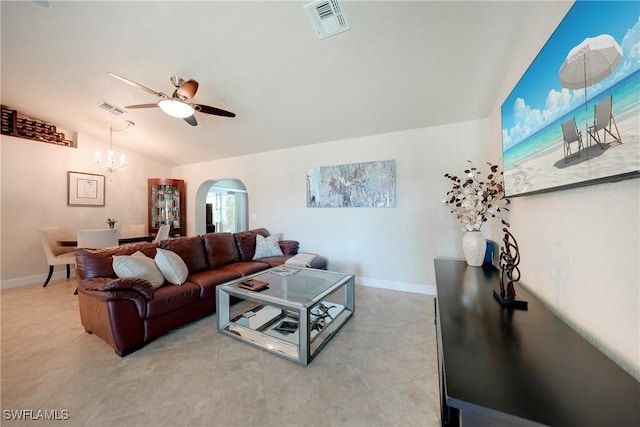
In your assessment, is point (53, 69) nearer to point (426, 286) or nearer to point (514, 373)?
point (514, 373)

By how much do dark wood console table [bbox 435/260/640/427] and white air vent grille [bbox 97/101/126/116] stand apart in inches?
195

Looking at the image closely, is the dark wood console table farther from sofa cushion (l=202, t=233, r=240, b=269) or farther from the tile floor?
sofa cushion (l=202, t=233, r=240, b=269)

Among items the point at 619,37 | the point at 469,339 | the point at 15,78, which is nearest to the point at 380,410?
the point at 469,339

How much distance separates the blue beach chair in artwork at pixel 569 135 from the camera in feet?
2.94

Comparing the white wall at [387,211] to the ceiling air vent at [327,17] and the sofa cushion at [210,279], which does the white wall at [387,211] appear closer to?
the sofa cushion at [210,279]

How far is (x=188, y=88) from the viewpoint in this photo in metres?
2.28

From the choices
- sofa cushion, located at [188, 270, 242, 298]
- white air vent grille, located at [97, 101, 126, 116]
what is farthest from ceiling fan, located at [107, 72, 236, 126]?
sofa cushion, located at [188, 270, 242, 298]

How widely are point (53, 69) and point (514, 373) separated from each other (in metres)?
4.96

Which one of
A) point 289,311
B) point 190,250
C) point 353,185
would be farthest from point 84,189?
point 353,185

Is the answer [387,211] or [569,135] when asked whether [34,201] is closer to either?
[387,211]

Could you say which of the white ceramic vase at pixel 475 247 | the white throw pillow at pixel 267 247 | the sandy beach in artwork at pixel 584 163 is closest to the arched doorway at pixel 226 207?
the white throw pillow at pixel 267 247

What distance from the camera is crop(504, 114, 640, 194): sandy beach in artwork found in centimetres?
68

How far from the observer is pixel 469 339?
0.94 m

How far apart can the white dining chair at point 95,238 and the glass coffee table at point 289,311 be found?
7.91 ft
